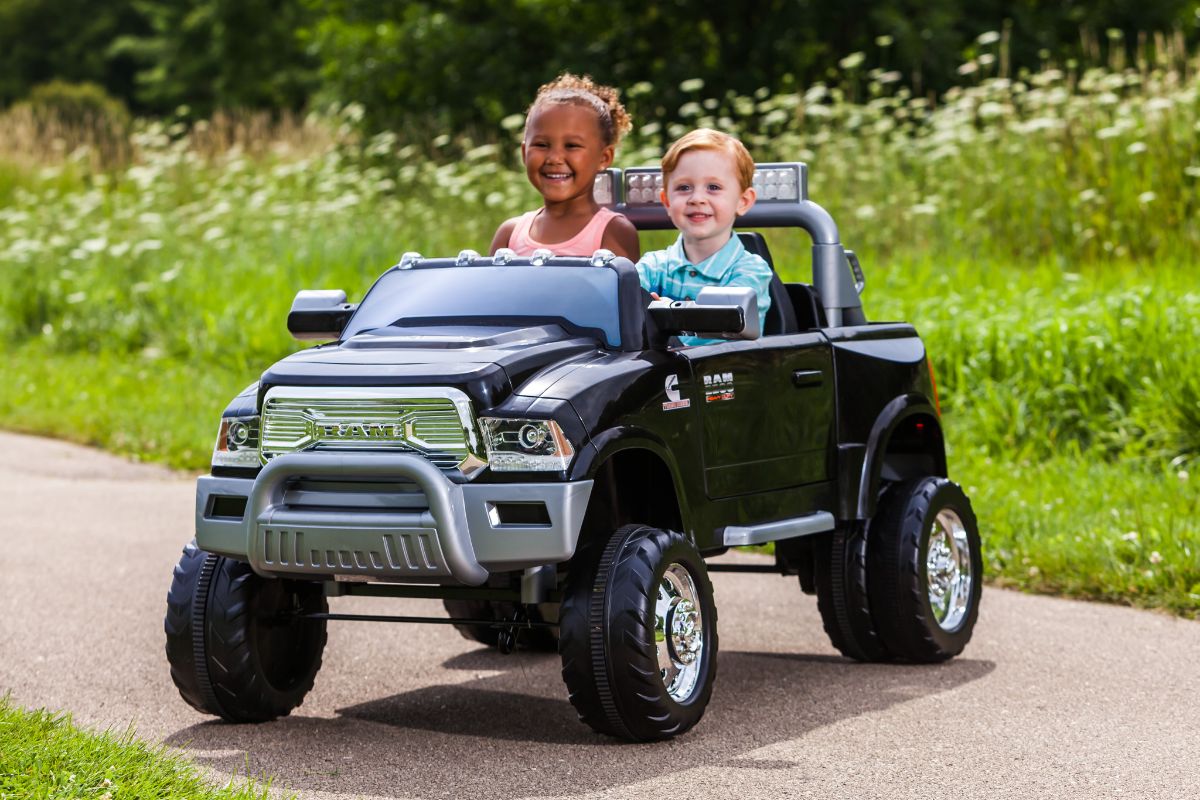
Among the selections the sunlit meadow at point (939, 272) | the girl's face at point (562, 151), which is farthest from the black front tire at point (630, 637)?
the sunlit meadow at point (939, 272)

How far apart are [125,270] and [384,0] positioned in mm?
9887

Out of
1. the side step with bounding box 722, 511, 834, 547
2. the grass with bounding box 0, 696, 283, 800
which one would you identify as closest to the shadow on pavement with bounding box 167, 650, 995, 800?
the grass with bounding box 0, 696, 283, 800

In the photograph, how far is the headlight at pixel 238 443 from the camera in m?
5.49

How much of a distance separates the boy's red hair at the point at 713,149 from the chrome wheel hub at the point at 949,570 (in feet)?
5.05

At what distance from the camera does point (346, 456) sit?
5.13 m

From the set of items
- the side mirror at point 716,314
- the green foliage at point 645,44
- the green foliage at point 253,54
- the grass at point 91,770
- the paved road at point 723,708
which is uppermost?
the green foliage at point 253,54

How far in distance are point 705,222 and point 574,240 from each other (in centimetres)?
54

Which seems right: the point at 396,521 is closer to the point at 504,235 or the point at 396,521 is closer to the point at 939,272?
the point at 504,235

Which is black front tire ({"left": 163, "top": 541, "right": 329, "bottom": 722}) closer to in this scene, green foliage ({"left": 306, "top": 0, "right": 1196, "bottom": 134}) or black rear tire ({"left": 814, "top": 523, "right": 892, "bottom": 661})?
black rear tire ({"left": 814, "top": 523, "right": 892, "bottom": 661})

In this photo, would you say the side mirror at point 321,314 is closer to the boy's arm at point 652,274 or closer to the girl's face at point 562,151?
the girl's face at point 562,151

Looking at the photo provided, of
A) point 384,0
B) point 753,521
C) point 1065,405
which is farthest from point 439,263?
point 384,0

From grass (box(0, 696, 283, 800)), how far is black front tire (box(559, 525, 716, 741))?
3.15 ft

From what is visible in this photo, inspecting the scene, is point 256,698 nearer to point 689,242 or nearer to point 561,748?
point 561,748

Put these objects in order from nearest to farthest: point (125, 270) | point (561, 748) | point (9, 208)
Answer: point (561, 748) < point (125, 270) < point (9, 208)
